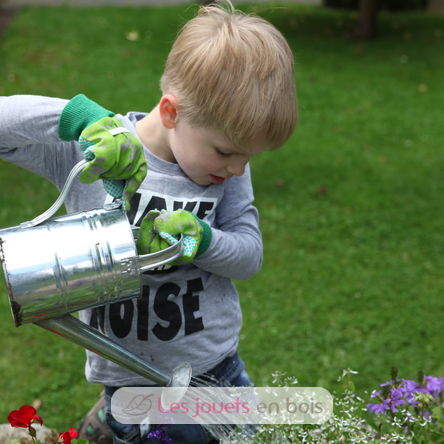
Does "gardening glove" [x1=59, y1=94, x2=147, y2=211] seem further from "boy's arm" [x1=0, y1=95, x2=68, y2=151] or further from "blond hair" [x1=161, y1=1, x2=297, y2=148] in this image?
"blond hair" [x1=161, y1=1, x2=297, y2=148]

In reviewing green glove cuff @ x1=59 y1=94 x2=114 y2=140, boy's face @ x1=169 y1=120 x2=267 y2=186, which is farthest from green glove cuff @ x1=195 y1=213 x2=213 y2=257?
green glove cuff @ x1=59 y1=94 x2=114 y2=140

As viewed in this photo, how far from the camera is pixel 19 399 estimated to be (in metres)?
3.08

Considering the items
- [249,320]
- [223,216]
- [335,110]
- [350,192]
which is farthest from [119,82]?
[223,216]

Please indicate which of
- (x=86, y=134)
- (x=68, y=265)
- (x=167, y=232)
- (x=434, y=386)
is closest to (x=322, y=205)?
(x=434, y=386)

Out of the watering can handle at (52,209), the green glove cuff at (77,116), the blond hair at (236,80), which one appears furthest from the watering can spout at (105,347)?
the blond hair at (236,80)

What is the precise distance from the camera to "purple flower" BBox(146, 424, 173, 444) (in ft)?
5.86

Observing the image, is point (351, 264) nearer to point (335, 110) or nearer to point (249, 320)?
point (249, 320)

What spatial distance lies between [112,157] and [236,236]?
0.57m

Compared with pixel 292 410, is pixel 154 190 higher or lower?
higher

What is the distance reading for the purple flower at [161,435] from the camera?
179 centimetres

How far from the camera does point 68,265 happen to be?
4.09 feet

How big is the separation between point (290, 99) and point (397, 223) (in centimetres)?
321

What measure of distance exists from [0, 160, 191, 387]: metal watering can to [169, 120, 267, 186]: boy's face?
1.08ft

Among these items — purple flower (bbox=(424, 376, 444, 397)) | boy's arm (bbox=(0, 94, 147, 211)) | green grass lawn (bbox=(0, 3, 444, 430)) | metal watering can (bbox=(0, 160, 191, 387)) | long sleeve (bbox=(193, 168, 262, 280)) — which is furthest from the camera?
green grass lawn (bbox=(0, 3, 444, 430))
